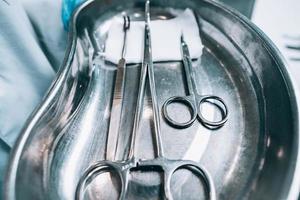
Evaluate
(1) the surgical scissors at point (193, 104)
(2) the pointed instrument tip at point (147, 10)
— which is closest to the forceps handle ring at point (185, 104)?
(1) the surgical scissors at point (193, 104)

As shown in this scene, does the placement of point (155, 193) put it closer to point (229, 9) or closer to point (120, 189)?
point (120, 189)

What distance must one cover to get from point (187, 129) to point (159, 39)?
0.14 metres

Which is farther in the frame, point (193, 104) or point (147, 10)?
point (147, 10)

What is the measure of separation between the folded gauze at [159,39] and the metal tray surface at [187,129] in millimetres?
12

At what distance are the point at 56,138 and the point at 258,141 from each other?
197 millimetres

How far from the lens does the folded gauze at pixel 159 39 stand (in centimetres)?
41

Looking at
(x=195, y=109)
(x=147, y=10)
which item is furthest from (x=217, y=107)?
(x=147, y=10)

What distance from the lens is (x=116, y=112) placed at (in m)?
0.34

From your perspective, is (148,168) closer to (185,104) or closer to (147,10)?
(185,104)

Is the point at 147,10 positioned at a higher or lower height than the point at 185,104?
higher

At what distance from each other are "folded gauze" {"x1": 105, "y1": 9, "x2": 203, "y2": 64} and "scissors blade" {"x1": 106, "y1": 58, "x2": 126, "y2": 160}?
0.02 m

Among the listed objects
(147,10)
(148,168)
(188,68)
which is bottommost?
(148,168)

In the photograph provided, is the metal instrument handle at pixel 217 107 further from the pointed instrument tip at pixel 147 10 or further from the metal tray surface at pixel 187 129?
the pointed instrument tip at pixel 147 10

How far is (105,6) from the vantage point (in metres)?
0.45
